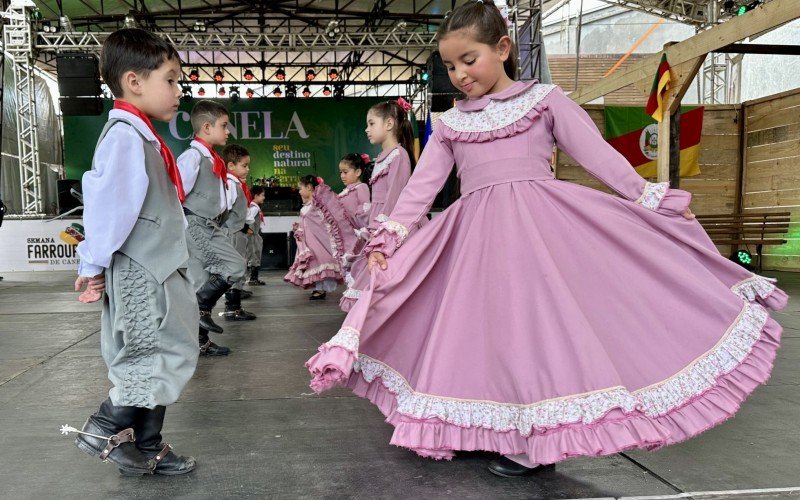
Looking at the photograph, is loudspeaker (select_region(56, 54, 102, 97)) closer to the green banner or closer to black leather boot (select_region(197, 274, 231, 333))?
the green banner

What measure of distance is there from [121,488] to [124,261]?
25.9 inches

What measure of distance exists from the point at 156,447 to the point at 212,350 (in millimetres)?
1914

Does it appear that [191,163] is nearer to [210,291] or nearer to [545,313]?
[210,291]

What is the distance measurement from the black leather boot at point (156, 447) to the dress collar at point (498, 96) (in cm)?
133

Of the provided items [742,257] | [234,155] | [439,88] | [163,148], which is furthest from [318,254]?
[439,88]

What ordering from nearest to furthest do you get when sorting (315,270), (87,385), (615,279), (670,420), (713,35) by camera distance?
1. (670,420)
2. (615,279)
3. (87,385)
4. (713,35)
5. (315,270)

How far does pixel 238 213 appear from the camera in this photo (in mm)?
5152

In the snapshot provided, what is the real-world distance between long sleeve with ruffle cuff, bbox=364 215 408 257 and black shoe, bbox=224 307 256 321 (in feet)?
11.9

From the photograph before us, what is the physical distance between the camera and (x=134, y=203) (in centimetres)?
177

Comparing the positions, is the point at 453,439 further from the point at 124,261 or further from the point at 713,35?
the point at 713,35

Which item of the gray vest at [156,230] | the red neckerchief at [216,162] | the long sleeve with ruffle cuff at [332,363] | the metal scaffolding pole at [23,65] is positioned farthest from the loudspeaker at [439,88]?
the long sleeve with ruffle cuff at [332,363]

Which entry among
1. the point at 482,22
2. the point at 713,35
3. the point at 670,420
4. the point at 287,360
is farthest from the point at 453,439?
the point at 713,35

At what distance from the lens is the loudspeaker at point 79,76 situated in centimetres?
1285

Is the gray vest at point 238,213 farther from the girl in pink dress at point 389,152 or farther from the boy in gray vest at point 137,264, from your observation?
the boy in gray vest at point 137,264
